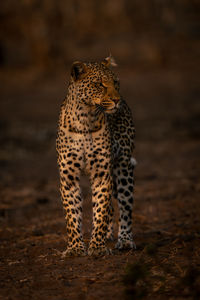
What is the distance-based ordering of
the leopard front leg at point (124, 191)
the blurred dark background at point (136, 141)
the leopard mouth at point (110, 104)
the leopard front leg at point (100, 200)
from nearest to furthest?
the blurred dark background at point (136, 141) → the leopard mouth at point (110, 104) → the leopard front leg at point (100, 200) → the leopard front leg at point (124, 191)

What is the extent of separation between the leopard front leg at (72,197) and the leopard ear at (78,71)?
33.9 inches

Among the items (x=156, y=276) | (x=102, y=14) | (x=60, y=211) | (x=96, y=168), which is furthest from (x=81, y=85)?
(x=102, y=14)

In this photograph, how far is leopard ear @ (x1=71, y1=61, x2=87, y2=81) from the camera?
6.66 metres

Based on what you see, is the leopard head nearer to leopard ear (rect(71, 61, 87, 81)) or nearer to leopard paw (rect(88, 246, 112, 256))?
leopard ear (rect(71, 61, 87, 81))

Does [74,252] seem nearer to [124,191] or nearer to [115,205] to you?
[124,191]

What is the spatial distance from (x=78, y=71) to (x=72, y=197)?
141 centimetres

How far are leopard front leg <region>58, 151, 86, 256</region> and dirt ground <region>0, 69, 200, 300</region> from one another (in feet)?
0.58

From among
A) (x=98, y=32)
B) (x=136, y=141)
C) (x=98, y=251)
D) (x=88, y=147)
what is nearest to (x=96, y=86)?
(x=88, y=147)

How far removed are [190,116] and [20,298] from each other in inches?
610

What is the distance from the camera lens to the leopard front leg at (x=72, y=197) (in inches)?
260

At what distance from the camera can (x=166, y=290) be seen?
194 inches

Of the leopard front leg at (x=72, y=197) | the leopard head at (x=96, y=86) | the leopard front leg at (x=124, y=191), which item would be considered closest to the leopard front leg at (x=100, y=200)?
the leopard front leg at (x=72, y=197)

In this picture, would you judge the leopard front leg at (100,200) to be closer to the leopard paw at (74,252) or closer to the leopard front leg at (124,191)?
the leopard paw at (74,252)

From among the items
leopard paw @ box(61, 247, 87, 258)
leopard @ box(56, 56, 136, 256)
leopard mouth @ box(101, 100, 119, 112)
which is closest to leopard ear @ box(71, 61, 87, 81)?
leopard @ box(56, 56, 136, 256)
